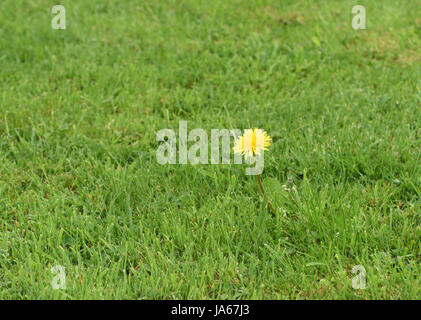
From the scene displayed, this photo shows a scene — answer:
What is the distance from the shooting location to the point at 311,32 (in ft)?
17.1

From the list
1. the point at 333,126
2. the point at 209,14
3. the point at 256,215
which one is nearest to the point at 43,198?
the point at 256,215

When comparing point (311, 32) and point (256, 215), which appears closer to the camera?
point (256, 215)

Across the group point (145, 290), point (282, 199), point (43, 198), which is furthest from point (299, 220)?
point (43, 198)

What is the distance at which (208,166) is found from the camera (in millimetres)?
3578

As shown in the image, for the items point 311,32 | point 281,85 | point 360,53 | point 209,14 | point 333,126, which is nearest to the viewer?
point 333,126

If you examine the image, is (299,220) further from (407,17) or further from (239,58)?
(407,17)

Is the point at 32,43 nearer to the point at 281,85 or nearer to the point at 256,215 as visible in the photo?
the point at 281,85

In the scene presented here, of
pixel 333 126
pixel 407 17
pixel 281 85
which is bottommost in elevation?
pixel 333 126

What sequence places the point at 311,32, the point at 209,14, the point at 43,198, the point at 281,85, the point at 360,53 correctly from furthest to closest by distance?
the point at 209,14, the point at 311,32, the point at 360,53, the point at 281,85, the point at 43,198

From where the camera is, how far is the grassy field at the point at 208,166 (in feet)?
9.10

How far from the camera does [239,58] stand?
495cm

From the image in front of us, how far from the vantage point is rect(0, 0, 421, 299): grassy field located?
277 centimetres

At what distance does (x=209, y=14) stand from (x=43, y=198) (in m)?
3.19
